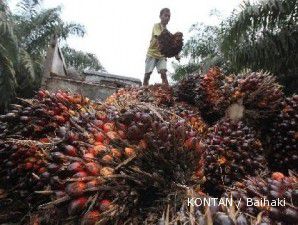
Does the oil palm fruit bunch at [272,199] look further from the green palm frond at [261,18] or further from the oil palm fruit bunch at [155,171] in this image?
the green palm frond at [261,18]

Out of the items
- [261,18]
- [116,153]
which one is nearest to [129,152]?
[116,153]

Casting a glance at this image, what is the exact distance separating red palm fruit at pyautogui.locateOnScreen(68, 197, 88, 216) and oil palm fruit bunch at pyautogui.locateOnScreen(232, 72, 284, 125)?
1.45 m

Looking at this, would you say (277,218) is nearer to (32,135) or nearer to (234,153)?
(234,153)

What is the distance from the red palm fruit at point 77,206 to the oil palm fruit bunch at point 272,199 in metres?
0.44

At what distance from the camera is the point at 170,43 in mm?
4430

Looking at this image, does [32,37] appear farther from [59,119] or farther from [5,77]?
[59,119]

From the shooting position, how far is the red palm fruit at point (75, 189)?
48.2 inches

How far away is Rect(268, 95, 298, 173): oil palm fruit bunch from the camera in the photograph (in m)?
2.13

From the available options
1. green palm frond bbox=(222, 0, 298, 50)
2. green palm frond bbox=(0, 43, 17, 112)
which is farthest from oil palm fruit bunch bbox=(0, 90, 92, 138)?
green palm frond bbox=(0, 43, 17, 112)

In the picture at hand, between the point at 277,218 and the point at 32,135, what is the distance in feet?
3.61

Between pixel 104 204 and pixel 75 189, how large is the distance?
0.10 m

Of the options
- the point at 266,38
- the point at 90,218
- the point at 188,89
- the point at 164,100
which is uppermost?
the point at 266,38

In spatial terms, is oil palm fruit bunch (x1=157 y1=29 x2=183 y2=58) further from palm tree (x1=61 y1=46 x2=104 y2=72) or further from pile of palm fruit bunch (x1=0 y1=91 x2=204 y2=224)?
palm tree (x1=61 y1=46 x2=104 y2=72)

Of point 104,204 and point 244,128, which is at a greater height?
point 244,128
